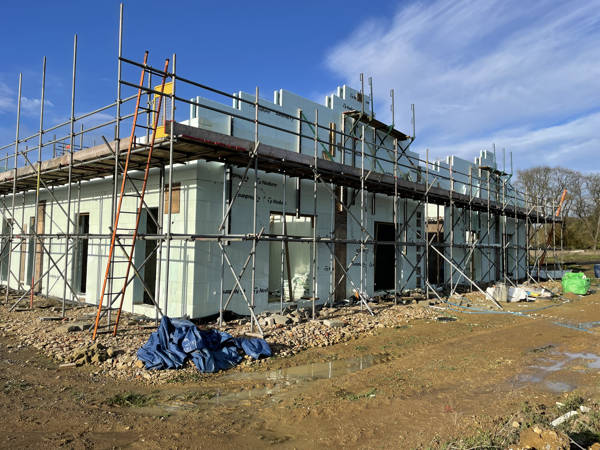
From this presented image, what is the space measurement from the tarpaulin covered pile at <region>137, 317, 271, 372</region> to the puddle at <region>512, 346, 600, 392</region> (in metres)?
4.26

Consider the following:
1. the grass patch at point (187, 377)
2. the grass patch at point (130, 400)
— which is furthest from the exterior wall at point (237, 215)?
the grass patch at point (130, 400)

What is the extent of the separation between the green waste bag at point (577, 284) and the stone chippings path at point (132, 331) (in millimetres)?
8969

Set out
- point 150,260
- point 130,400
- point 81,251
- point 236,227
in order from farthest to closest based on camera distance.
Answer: point 81,251
point 150,260
point 236,227
point 130,400

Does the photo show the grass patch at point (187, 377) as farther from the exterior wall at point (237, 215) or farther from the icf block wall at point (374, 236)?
the icf block wall at point (374, 236)

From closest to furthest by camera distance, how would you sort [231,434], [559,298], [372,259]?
1. [231,434]
2. [372,259]
3. [559,298]

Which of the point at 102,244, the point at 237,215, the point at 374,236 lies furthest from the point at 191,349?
the point at 374,236

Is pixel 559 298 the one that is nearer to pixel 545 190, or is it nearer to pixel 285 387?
pixel 285 387

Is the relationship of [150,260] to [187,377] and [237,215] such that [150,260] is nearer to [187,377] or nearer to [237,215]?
[237,215]

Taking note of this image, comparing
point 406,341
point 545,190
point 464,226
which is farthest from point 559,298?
point 545,190

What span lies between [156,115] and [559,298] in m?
15.9

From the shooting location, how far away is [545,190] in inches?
1745

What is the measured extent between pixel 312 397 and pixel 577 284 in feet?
53.6

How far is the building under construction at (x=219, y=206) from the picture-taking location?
8.92m

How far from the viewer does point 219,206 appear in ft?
32.7
